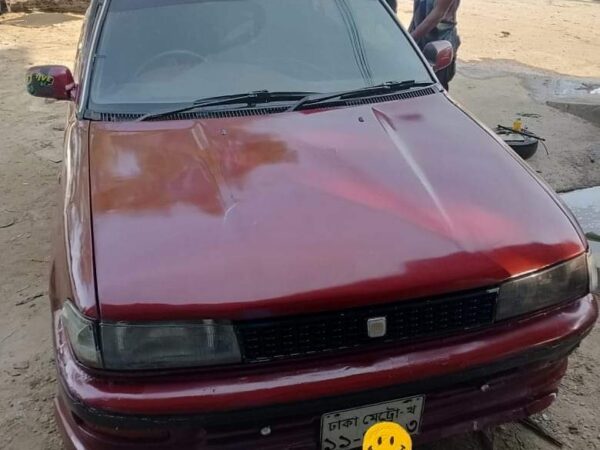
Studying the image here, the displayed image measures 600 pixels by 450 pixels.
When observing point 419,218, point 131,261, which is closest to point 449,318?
point 419,218

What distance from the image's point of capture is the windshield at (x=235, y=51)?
2.63 m

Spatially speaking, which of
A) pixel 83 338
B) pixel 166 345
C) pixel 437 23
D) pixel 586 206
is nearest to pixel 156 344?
pixel 166 345

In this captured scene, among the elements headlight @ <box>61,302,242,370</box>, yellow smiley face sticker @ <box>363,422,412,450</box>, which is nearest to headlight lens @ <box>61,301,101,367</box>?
headlight @ <box>61,302,242,370</box>

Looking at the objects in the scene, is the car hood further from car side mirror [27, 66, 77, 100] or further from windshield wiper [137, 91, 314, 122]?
car side mirror [27, 66, 77, 100]

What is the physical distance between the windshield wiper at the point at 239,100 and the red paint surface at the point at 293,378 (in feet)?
3.34

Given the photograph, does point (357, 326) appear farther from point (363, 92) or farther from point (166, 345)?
point (363, 92)

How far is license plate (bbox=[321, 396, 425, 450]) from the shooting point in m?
1.80

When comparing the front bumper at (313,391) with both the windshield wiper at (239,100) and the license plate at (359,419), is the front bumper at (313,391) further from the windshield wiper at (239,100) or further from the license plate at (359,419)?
the windshield wiper at (239,100)

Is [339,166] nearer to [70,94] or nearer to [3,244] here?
[70,94]

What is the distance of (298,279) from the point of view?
5.49 feet

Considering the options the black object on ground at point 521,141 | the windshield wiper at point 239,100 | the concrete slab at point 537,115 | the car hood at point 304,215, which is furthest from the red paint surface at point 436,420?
the black object on ground at point 521,141

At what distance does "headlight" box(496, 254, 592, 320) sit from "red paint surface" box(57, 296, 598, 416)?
0.07 metres

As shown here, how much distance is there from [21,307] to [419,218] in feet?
7.56

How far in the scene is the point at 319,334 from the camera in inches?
67.6
